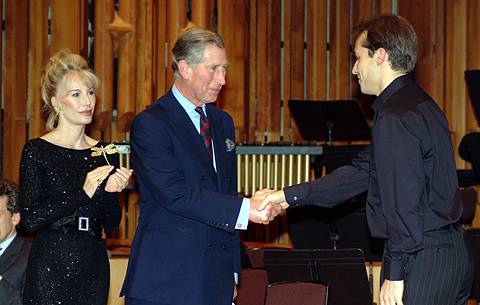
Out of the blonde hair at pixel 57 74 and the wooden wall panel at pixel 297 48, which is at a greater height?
the wooden wall panel at pixel 297 48

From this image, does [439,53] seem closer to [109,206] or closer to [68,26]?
[68,26]

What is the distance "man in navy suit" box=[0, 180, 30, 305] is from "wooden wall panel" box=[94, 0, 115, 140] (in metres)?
2.91

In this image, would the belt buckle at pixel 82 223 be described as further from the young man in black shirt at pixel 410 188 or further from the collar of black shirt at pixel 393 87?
the collar of black shirt at pixel 393 87

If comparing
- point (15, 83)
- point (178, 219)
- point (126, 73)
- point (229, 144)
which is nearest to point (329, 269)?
point (229, 144)

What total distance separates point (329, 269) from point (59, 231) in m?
1.81

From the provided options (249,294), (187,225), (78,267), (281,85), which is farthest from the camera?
(281,85)

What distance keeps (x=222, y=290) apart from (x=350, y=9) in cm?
688

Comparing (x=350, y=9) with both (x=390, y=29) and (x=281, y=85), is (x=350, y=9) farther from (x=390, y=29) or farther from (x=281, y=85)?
(x=390, y=29)

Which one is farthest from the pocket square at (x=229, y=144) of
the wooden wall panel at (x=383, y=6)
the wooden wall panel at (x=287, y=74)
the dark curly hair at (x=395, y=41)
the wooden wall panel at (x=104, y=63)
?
the wooden wall panel at (x=383, y=6)

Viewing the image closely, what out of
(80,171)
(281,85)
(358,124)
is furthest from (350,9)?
(80,171)

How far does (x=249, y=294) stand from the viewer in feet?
20.2

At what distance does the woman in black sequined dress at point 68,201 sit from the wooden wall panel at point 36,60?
3.68 meters

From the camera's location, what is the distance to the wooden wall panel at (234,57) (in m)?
9.54

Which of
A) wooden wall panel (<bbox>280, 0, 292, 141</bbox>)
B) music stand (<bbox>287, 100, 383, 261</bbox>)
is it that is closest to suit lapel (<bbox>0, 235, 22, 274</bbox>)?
music stand (<bbox>287, 100, 383, 261</bbox>)
